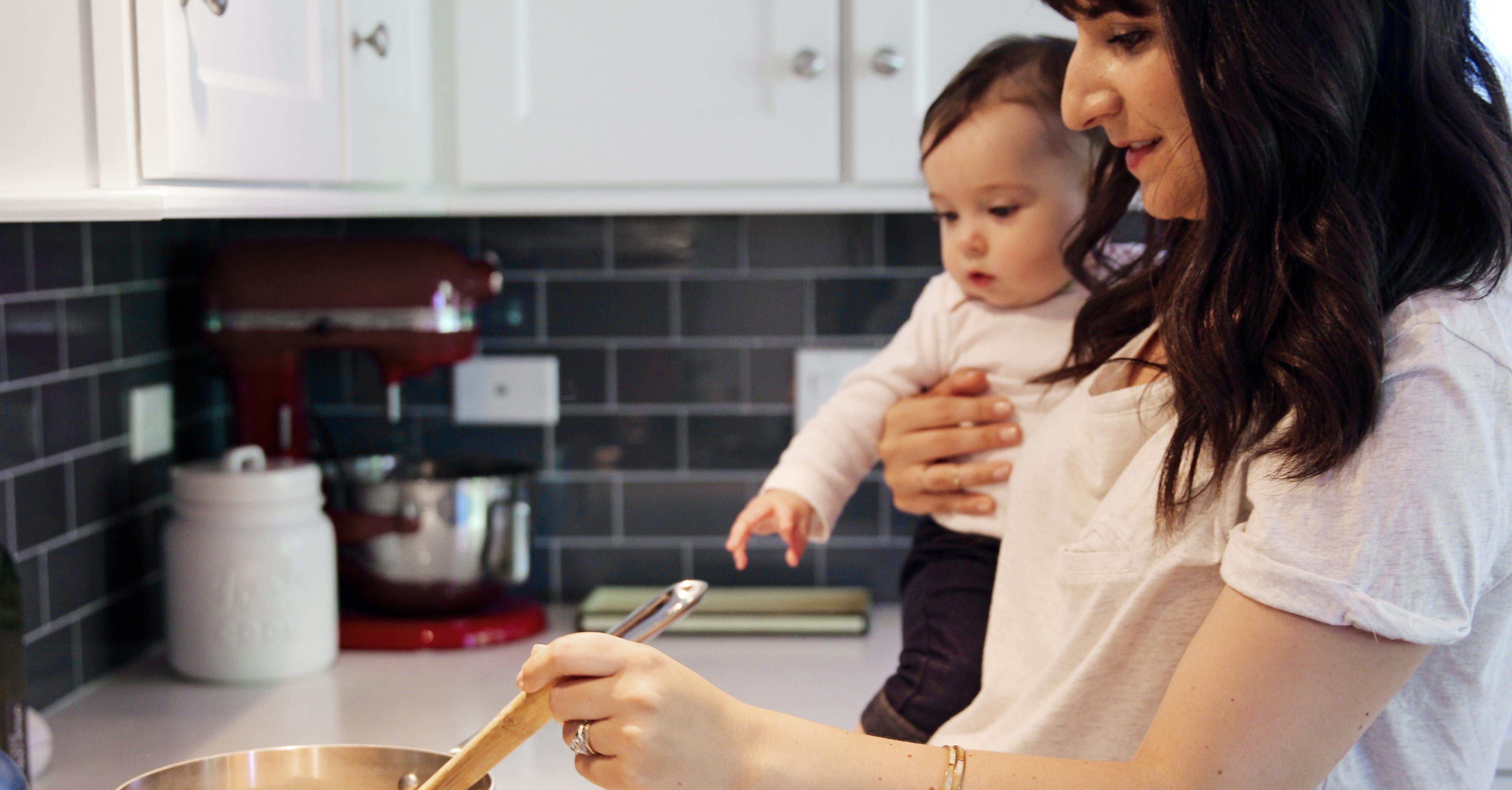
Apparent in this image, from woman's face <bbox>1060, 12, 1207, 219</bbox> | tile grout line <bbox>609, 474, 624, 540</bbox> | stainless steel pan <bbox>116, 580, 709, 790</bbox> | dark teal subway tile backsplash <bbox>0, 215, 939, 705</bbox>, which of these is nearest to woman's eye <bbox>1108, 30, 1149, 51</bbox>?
woman's face <bbox>1060, 12, 1207, 219</bbox>

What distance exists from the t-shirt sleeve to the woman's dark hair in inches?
0.6

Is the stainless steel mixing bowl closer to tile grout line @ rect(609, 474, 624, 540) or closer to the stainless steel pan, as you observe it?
the stainless steel pan

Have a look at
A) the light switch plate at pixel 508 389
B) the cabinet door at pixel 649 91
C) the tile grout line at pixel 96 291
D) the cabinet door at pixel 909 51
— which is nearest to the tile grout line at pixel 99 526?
the tile grout line at pixel 96 291

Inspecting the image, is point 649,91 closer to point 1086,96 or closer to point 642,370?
point 642,370

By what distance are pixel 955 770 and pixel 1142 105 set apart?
1.41 feet

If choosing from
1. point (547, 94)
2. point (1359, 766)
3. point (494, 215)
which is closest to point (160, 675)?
point (494, 215)

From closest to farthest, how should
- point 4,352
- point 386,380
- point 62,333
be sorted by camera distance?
point 4,352 < point 62,333 < point 386,380

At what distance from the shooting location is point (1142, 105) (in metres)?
0.86

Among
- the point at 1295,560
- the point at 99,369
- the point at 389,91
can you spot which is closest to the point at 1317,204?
the point at 1295,560

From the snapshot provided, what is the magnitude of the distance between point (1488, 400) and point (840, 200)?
2.98 feet

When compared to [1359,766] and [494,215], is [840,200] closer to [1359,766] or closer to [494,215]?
[494,215]

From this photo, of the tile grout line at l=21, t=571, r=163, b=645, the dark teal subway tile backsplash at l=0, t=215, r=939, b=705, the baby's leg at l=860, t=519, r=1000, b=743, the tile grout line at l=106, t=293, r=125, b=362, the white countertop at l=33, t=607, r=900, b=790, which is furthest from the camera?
the dark teal subway tile backsplash at l=0, t=215, r=939, b=705

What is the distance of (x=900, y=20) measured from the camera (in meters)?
1.52

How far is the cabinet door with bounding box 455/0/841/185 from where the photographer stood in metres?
1.53
